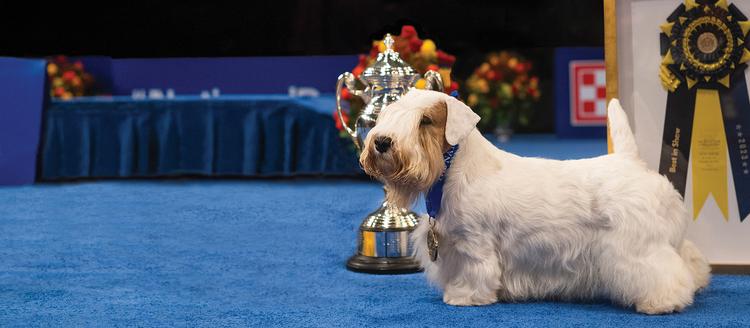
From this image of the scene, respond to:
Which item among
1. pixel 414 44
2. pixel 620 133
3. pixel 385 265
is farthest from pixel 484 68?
pixel 620 133

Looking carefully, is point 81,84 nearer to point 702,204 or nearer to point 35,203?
point 35,203

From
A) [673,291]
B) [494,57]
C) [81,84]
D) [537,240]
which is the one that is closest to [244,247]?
[537,240]

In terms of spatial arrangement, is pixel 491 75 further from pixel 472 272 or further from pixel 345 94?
pixel 472 272

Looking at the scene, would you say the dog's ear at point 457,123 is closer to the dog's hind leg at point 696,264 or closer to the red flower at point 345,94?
the dog's hind leg at point 696,264

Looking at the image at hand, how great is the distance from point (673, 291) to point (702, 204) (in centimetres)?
66

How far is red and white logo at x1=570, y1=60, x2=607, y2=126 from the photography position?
1056 cm

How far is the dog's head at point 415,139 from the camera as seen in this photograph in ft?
8.87

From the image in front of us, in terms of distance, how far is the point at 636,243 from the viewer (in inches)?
110

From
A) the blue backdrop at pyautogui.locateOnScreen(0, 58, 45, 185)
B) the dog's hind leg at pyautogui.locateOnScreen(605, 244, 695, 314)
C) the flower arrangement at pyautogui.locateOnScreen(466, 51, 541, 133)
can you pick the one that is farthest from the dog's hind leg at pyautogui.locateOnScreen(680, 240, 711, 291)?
the flower arrangement at pyautogui.locateOnScreen(466, 51, 541, 133)

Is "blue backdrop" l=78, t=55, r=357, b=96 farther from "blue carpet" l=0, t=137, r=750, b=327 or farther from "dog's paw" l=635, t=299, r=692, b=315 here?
"dog's paw" l=635, t=299, r=692, b=315

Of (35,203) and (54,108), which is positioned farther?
(54,108)

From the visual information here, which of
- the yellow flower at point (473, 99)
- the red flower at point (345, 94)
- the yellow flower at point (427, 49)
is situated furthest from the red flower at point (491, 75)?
the yellow flower at point (427, 49)

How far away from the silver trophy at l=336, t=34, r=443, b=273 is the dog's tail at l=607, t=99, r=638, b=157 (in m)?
0.87

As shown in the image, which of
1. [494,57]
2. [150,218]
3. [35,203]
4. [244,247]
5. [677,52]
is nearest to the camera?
[677,52]
